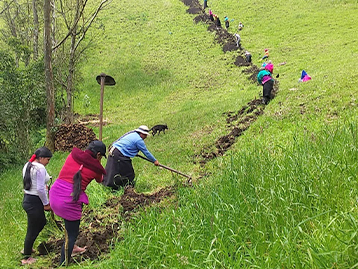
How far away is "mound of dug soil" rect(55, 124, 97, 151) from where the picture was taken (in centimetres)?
1438

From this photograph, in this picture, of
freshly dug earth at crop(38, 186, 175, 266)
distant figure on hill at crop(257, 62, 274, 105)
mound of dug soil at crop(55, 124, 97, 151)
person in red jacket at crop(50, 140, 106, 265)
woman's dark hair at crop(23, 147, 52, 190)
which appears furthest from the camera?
mound of dug soil at crop(55, 124, 97, 151)

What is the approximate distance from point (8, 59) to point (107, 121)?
7868mm

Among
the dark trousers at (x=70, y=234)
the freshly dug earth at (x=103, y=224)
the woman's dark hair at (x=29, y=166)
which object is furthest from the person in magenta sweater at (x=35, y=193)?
the dark trousers at (x=70, y=234)

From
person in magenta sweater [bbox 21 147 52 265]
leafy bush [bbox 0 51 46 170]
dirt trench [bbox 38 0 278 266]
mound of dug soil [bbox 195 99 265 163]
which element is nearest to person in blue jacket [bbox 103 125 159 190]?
dirt trench [bbox 38 0 278 266]

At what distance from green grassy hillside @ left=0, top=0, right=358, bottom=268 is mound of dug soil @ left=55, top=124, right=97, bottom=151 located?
0.97m

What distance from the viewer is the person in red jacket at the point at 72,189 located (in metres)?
4.24

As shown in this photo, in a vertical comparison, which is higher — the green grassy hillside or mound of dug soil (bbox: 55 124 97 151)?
the green grassy hillside

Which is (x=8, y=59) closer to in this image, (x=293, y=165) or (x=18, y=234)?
(x=18, y=234)

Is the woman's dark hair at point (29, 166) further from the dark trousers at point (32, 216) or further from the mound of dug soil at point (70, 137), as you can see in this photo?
the mound of dug soil at point (70, 137)

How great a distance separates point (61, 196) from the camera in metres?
4.26

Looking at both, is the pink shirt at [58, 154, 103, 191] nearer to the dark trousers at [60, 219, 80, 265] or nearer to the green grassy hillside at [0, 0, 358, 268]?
the dark trousers at [60, 219, 80, 265]

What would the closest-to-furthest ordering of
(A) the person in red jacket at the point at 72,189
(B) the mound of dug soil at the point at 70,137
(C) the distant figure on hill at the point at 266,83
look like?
(A) the person in red jacket at the point at 72,189
(C) the distant figure on hill at the point at 266,83
(B) the mound of dug soil at the point at 70,137

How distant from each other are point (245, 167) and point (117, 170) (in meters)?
3.77

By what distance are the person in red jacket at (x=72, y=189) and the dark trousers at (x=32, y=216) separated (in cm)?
72
